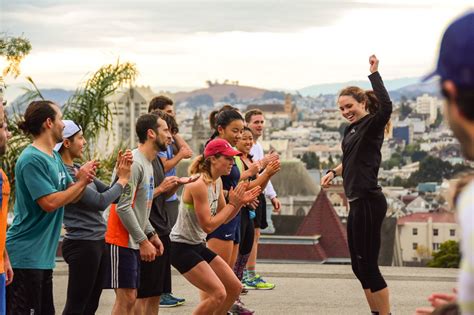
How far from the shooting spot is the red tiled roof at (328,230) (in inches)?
554

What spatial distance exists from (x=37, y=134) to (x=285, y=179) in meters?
57.5

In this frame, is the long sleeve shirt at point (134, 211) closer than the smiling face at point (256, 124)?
Yes

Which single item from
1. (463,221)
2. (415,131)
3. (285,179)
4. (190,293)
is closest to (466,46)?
(463,221)

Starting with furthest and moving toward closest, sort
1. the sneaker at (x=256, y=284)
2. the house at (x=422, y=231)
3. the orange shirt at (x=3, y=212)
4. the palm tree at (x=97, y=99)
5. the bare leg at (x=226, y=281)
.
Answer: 1. the house at (x=422, y=231)
2. the palm tree at (x=97, y=99)
3. the sneaker at (x=256, y=284)
4. the bare leg at (x=226, y=281)
5. the orange shirt at (x=3, y=212)

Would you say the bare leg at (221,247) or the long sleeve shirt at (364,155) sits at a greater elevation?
the long sleeve shirt at (364,155)

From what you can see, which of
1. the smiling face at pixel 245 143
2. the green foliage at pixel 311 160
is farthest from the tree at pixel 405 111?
the smiling face at pixel 245 143

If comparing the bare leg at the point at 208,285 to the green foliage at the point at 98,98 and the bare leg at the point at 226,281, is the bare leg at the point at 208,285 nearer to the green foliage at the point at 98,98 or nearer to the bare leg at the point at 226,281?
the bare leg at the point at 226,281

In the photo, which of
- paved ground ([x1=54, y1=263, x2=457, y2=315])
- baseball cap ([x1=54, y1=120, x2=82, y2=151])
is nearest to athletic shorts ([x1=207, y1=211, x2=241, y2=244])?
paved ground ([x1=54, y1=263, x2=457, y2=315])

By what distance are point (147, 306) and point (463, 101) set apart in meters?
5.58

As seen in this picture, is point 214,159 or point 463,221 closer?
point 463,221

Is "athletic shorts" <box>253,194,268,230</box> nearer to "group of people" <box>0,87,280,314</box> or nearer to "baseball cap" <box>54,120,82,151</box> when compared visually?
"group of people" <box>0,87,280,314</box>

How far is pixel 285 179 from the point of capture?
207 feet

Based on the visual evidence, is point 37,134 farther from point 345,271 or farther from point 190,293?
point 345,271

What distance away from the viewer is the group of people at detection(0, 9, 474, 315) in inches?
218
